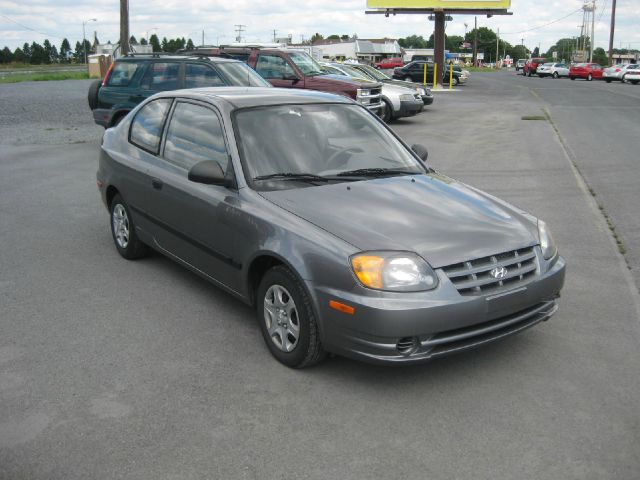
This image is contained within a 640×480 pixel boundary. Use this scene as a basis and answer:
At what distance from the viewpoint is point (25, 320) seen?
17.1 ft

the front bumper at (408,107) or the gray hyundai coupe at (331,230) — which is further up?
the front bumper at (408,107)

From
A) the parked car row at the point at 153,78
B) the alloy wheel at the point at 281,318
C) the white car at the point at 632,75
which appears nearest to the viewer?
the alloy wheel at the point at 281,318

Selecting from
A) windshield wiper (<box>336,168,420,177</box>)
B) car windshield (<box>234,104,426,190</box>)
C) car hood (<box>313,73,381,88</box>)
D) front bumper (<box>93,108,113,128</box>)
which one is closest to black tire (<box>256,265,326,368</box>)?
car windshield (<box>234,104,426,190</box>)

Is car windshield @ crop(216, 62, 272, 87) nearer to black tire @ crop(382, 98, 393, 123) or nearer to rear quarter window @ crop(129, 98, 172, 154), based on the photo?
rear quarter window @ crop(129, 98, 172, 154)

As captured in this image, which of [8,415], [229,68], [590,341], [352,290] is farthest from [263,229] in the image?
[229,68]

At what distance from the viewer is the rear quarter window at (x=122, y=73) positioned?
528 inches

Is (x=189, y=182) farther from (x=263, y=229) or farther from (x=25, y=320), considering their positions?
(x=25, y=320)

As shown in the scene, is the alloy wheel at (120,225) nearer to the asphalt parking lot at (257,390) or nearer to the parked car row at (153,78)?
the asphalt parking lot at (257,390)

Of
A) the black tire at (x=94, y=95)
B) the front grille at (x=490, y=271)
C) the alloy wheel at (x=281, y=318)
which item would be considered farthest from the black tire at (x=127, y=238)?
the black tire at (x=94, y=95)

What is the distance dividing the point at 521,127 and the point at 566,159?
228 inches

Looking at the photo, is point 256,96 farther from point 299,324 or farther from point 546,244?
point 546,244

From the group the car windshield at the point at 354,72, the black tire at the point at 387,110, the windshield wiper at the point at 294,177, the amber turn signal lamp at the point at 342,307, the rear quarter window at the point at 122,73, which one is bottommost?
the amber turn signal lamp at the point at 342,307

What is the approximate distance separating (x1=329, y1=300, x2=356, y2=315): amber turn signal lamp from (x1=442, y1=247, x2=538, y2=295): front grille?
21.8 inches

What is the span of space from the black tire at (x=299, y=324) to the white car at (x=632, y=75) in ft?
178
